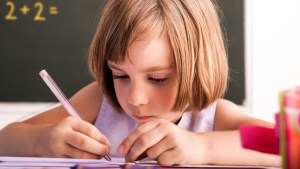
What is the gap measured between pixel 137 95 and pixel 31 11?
131 centimetres

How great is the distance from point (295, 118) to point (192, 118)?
0.61 meters

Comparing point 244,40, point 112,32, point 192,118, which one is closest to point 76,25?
point 244,40

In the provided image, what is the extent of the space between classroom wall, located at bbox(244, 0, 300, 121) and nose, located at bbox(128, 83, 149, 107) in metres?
1.27

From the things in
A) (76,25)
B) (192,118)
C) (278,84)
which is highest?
(76,25)

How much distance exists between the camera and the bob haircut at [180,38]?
71 cm

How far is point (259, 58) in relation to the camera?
1912mm

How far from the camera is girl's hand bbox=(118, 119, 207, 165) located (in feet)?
1.89

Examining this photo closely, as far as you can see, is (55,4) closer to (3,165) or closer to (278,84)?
(278,84)

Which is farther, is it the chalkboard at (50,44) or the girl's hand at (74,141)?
the chalkboard at (50,44)

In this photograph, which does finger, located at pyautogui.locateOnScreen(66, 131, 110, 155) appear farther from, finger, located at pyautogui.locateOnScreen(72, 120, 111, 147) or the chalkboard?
the chalkboard

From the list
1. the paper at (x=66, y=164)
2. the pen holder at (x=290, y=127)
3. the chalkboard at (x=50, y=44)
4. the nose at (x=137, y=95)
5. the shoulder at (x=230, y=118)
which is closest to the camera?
the pen holder at (x=290, y=127)

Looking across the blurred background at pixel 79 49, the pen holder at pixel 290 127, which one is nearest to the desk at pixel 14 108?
the blurred background at pixel 79 49

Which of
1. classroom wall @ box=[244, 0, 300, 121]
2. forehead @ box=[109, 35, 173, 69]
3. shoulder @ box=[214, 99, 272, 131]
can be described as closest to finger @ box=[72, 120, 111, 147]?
forehead @ box=[109, 35, 173, 69]

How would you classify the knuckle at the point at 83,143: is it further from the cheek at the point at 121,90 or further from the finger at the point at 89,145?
the cheek at the point at 121,90
